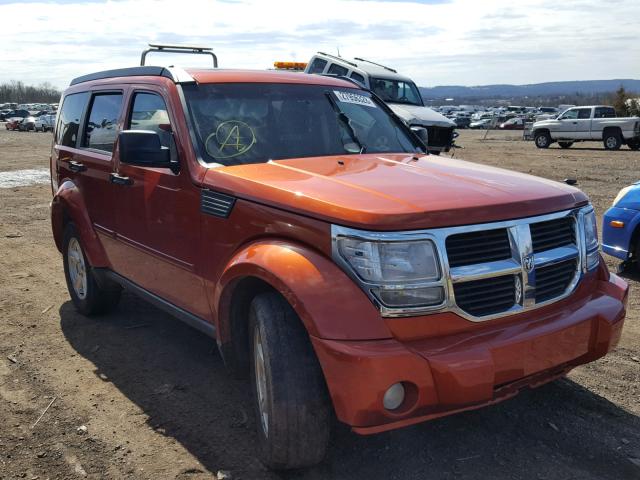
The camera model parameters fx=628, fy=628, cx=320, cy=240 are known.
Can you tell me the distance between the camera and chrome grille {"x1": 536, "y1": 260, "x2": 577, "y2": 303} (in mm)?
2988

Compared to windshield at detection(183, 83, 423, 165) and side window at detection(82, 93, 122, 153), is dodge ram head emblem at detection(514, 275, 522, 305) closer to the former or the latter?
windshield at detection(183, 83, 423, 165)

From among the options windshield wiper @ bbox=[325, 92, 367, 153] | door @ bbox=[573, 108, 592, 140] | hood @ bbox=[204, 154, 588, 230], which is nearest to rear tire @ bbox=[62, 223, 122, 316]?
hood @ bbox=[204, 154, 588, 230]

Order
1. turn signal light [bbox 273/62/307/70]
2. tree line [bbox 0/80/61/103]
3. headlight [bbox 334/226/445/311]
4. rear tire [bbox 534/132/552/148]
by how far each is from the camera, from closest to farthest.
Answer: headlight [bbox 334/226/445/311] < turn signal light [bbox 273/62/307/70] < rear tire [bbox 534/132/552/148] < tree line [bbox 0/80/61/103]

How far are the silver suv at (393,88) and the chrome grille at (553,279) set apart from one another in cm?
1248

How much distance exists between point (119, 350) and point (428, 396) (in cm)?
288

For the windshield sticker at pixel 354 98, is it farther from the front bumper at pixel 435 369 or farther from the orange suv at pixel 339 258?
the front bumper at pixel 435 369

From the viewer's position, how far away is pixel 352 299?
2.65 m

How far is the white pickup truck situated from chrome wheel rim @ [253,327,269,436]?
24.6m

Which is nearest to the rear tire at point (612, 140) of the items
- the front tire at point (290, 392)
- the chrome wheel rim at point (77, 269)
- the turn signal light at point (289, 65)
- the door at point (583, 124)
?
the door at point (583, 124)

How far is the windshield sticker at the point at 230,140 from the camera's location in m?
3.72

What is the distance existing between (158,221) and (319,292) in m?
1.71

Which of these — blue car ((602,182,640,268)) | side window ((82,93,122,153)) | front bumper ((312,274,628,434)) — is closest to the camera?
front bumper ((312,274,628,434))

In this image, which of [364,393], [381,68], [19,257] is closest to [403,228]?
[364,393]

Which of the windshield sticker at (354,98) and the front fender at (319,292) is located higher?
the windshield sticker at (354,98)
